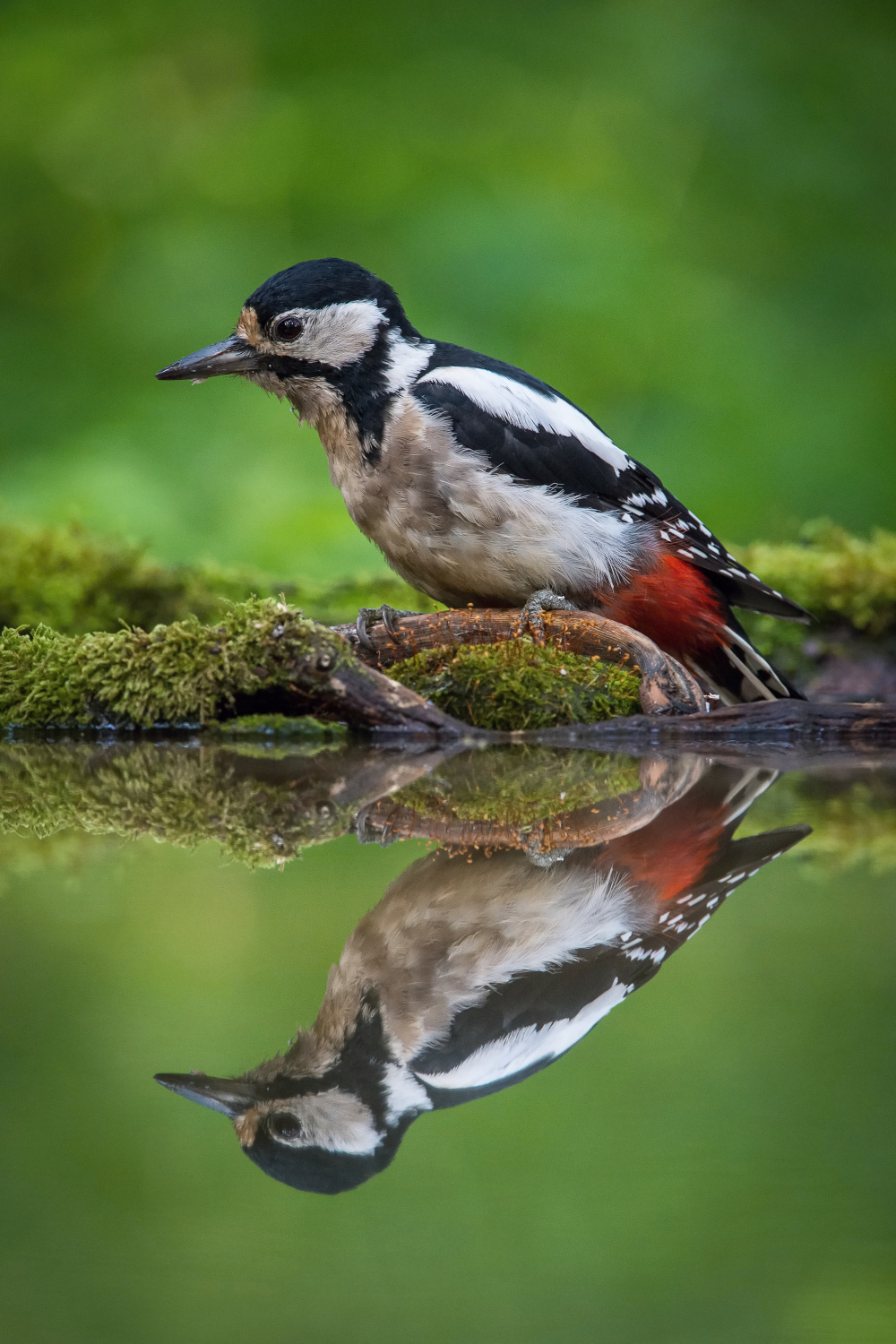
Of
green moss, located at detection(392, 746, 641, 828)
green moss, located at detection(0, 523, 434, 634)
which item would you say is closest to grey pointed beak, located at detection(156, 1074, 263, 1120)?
green moss, located at detection(392, 746, 641, 828)

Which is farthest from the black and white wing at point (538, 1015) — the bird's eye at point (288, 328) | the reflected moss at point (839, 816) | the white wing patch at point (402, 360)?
the bird's eye at point (288, 328)

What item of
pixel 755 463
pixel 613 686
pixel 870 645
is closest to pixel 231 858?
pixel 613 686

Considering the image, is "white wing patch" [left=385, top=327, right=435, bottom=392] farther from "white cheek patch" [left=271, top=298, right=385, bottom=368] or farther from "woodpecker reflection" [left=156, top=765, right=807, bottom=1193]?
"woodpecker reflection" [left=156, top=765, right=807, bottom=1193]

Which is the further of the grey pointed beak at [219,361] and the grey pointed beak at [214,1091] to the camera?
the grey pointed beak at [219,361]

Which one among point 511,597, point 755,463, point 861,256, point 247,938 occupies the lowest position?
point 247,938

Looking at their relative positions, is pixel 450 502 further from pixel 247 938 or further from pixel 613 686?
pixel 247 938

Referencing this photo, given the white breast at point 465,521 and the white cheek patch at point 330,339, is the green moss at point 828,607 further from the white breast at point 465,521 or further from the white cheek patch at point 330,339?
the white cheek patch at point 330,339
